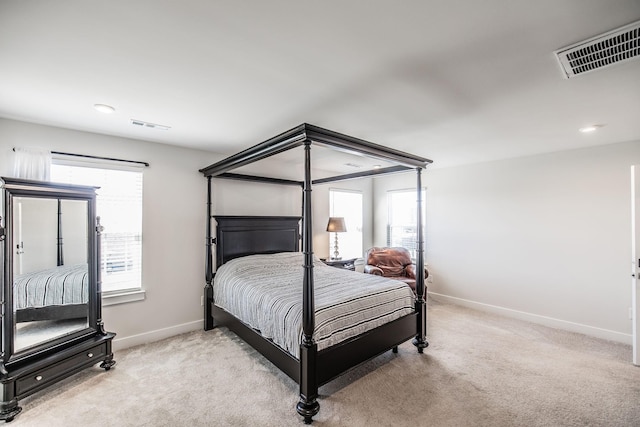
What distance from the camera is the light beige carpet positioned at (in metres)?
1.95

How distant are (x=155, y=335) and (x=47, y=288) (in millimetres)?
1283

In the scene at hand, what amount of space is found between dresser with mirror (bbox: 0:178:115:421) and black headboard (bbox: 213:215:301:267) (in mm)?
1339

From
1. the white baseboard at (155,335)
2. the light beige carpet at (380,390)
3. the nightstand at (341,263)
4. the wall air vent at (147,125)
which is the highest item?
the wall air vent at (147,125)

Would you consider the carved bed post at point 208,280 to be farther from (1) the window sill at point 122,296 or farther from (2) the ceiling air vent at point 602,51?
(2) the ceiling air vent at point 602,51

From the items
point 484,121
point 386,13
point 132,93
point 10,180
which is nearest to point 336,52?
point 386,13

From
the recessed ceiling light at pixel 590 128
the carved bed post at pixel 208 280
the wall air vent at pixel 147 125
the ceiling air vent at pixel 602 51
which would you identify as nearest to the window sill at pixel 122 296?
the carved bed post at pixel 208 280

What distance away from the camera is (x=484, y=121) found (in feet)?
8.46

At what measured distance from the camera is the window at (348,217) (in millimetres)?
5320

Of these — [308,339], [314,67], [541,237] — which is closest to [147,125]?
[314,67]

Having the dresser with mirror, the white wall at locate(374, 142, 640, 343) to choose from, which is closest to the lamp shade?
the white wall at locate(374, 142, 640, 343)

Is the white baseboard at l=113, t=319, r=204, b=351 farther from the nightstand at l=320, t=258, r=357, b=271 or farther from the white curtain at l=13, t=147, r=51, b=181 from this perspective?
the nightstand at l=320, t=258, r=357, b=271

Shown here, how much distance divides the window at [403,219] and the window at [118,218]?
14.3ft

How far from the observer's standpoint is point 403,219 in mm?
5426

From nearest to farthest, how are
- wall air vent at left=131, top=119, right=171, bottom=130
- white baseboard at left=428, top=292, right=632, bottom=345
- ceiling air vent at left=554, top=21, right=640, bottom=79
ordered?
ceiling air vent at left=554, top=21, right=640, bottom=79 → wall air vent at left=131, top=119, right=171, bottom=130 → white baseboard at left=428, top=292, right=632, bottom=345
